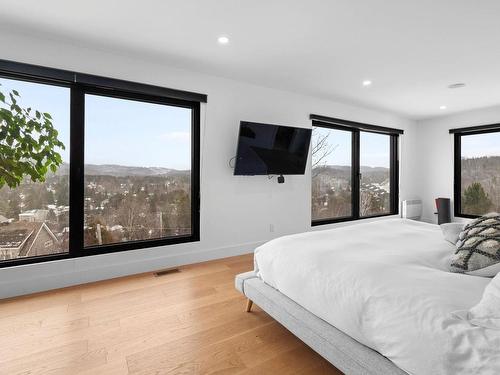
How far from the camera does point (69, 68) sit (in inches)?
105

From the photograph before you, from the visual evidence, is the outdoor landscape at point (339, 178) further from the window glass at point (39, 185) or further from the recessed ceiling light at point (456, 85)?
the window glass at point (39, 185)

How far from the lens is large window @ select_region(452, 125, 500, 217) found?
4848 mm

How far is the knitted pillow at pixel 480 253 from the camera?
1.44 meters

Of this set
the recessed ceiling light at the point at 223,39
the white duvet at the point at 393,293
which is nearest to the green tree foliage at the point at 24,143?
the recessed ceiling light at the point at 223,39

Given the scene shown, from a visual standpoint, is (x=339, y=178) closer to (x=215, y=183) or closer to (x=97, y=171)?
(x=215, y=183)

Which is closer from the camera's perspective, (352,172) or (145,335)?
(145,335)

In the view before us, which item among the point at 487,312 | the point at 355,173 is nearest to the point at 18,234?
the point at 487,312

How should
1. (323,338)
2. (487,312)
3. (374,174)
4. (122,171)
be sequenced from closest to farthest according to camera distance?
1. (487,312)
2. (323,338)
3. (122,171)
4. (374,174)

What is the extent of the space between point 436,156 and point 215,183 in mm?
4742

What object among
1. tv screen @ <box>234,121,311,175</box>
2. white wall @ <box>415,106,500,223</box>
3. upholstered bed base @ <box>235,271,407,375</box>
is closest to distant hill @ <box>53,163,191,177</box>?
tv screen @ <box>234,121,311,175</box>

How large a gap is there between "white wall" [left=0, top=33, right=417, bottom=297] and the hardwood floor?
0.84 ft

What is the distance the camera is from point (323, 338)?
57.0 inches

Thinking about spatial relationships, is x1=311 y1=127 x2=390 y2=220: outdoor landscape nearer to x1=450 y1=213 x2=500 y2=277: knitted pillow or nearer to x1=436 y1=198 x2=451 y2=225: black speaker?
x1=436 y1=198 x2=451 y2=225: black speaker

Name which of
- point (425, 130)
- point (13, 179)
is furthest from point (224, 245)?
point (425, 130)
